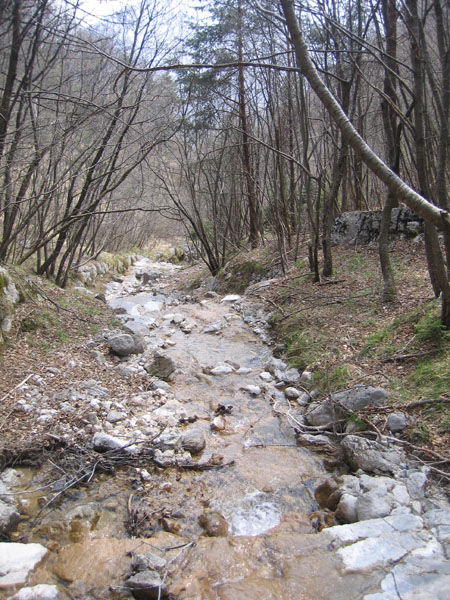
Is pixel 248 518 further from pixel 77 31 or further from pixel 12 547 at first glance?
pixel 77 31

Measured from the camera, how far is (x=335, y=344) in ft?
16.0

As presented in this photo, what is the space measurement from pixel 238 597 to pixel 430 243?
339 cm

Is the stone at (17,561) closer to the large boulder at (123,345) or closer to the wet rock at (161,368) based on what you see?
the wet rock at (161,368)

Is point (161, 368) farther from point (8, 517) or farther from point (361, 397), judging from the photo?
point (8, 517)

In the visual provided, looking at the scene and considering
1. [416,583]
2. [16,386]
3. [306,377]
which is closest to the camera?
[416,583]

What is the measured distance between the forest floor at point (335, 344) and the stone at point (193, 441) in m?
0.95

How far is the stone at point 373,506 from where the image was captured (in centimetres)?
246

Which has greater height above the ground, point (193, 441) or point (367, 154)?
point (367, 154)

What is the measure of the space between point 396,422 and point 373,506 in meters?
0.90

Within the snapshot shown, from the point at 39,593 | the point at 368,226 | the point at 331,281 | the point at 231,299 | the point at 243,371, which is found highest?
the point at 368,226

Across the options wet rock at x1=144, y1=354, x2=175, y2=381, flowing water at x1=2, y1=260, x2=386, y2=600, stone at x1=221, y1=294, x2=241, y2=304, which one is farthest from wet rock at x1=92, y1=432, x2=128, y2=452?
stone at x1=221, y1=294, x2=241, y2=304

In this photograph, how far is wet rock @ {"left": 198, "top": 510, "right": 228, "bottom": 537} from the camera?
8.31ft

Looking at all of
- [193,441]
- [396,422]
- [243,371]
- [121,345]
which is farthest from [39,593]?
[121,345]

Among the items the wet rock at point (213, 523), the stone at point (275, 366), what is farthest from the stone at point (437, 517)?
the stone at point (275, 366)
